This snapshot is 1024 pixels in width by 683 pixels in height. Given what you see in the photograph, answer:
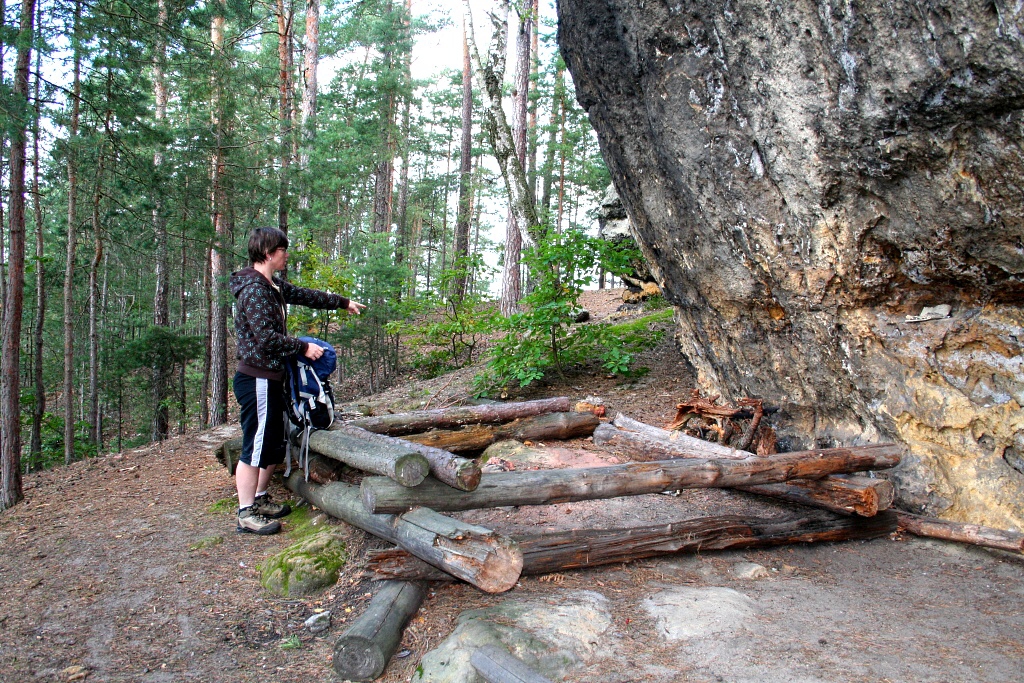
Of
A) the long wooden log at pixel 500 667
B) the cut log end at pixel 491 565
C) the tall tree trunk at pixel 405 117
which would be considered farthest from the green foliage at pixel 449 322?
the tall tree trunk at pixel 405 117

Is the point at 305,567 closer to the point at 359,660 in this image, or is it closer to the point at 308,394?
the point at 359,660

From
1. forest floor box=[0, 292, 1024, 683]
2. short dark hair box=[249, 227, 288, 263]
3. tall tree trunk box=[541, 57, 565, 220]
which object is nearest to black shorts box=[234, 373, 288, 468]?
forest floor box=[0, 292, 1024, 683]

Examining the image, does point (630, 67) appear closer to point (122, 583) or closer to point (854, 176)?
point (854, 176)

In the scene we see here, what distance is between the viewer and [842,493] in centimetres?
496

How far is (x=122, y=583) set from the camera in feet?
14.3

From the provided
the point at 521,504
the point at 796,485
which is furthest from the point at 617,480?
the point at 796,485

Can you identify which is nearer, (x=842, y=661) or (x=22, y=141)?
(x=842, y=661)

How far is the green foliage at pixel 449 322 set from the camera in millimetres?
11352

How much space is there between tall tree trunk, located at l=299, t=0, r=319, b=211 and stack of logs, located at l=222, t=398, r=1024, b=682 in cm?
936

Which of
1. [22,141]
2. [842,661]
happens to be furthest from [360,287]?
[842,661]

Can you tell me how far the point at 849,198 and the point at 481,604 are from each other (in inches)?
165

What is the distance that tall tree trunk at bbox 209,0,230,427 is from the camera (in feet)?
38.6

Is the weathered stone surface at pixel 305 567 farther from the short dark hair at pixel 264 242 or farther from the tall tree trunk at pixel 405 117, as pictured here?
the tall tree trunk at pixel 405 117

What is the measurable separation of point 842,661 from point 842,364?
3210 mm
